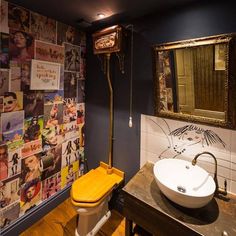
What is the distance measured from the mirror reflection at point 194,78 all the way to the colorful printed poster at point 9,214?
1581 mm

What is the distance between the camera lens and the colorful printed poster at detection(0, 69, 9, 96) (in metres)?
1.45

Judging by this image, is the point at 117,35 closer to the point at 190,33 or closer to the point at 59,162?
the point at 190,33

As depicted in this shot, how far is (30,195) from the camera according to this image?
1.78 metres

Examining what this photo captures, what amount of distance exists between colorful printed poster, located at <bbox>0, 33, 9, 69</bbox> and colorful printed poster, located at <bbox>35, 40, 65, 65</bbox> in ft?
0.86

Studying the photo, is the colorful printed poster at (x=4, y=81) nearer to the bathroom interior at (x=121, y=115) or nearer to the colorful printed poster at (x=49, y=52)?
the bathroom interior at (x=121, y=115)

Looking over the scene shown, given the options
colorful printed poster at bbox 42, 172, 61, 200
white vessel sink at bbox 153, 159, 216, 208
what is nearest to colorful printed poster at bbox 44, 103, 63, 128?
colorful printed poster at bbox 42, 172, 61, 200

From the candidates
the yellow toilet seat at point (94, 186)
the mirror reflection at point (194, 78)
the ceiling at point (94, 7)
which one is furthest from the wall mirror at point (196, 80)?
the yellow toilet seat at point (94, 186)

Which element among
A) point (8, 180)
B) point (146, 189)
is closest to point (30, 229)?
point (8, 180)

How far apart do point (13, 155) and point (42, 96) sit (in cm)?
60

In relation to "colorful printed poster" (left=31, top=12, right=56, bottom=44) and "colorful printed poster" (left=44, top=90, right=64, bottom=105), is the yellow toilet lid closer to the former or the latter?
"colorful printed poster" (left=44, top=90, right=64, bottom=105)

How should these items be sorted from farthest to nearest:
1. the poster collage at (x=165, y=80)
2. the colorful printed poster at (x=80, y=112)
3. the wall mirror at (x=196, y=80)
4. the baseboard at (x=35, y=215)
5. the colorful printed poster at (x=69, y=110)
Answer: the colorful printed poster at (x=80, y=112)
the colorful printed poster at (x=69, y=110)
the baseboard at (x=35, y=215)
the poster collage at (x=165, y=80)
the wall mirror at (x=196, y=80)

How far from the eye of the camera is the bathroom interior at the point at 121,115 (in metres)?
1.24

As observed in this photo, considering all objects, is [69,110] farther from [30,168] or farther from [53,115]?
[30,168]

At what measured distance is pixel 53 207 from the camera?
2.02 m
